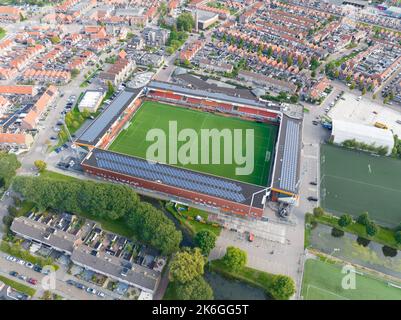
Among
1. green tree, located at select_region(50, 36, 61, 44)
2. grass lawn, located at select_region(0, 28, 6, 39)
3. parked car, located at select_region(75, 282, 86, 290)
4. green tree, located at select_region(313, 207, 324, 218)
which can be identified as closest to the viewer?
parked car, located at select_region(75, 282, 86, 290)

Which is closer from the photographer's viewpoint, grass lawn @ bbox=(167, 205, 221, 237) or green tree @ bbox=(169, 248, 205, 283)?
green tree @ bbox=(169, 248, 205, 283)

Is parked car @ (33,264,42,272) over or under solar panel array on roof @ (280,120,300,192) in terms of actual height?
under

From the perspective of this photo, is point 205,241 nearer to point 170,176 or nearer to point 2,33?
point 170,176

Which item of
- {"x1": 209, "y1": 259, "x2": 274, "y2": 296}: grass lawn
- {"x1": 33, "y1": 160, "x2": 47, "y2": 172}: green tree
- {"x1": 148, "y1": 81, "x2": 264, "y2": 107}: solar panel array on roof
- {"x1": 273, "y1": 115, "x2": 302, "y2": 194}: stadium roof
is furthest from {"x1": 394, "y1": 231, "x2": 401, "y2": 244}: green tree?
{"x1": 33, "y1": 160, "x2": 47, "y2": 172}: green tree

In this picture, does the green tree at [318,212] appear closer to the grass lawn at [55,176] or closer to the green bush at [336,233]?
the green bush at [336,233]

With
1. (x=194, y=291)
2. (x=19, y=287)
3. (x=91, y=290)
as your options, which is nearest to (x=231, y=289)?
(x=194, y=291)

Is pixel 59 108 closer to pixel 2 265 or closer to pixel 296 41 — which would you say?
pixel 2 265

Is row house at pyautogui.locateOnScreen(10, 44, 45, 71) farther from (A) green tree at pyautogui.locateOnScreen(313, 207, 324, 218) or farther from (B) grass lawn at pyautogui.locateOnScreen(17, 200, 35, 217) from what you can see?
(A) green tree at pyautogui.locateOnScreen(313, 207, 324, 218)

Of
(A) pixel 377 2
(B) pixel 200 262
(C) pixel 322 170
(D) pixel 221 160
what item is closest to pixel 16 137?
(D) pixel 221 160
